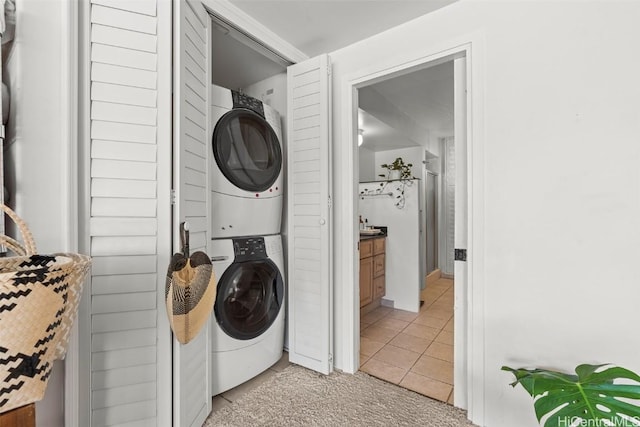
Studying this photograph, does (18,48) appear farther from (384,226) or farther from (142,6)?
(384,226)

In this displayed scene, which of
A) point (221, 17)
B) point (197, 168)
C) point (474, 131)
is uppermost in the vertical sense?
point (221, 17)

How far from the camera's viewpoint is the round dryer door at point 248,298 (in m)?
1.72

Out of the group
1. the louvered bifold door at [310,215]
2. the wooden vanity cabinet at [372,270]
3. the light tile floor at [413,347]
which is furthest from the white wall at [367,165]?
the louvered bifold door at [310,215]

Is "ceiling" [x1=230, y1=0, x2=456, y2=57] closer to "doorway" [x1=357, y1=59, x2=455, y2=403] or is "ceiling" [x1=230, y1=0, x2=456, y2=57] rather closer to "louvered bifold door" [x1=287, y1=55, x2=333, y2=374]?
"louvered bifold door" [x1=287, y1=55, x2=333, y2=374]

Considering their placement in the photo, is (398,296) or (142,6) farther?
(398,296)

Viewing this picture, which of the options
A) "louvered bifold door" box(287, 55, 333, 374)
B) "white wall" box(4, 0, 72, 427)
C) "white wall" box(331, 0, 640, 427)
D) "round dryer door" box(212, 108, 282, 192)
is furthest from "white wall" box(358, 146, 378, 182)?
"white wall" box(4, 0, 72, 427)

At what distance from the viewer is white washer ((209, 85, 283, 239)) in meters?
1.70

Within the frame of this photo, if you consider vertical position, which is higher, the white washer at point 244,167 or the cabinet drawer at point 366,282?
the white washer at point 244,167

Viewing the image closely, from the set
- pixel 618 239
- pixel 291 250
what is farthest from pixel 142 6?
pixel 618 239

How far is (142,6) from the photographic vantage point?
117cm

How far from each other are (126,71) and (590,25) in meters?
1.99

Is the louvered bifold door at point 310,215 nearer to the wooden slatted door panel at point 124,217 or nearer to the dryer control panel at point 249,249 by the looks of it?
the dryer control panel at point 249,249

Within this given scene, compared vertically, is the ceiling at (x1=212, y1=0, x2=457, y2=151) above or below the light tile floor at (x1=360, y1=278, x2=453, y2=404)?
above

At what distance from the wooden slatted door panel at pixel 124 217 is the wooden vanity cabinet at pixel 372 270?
6.84 feet
